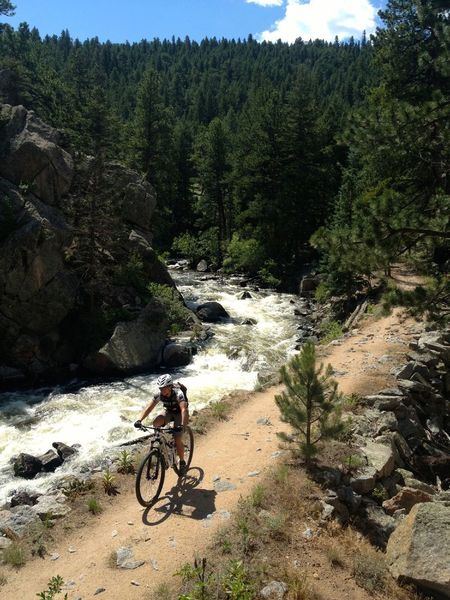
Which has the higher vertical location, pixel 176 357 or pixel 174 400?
pixel 174 400

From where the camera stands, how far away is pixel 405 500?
30.5 feet

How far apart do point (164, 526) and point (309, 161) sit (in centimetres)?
3594

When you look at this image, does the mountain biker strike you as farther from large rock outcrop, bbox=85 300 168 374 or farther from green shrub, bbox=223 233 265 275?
Result: green shrub, bbox=223 233 265 275

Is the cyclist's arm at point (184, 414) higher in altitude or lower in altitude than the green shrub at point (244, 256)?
lower

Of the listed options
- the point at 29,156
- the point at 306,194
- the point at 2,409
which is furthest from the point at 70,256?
the point at 306,194

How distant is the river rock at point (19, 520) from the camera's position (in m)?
8.93

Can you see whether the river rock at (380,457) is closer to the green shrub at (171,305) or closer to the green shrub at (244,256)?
the green shrub at (171,305)

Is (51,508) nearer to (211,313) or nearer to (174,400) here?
(174,400)

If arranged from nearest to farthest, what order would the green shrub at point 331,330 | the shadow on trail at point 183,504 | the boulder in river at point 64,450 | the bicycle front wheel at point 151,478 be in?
the shadow on trail at point 183,504 → the bicycle front wheel at point 151,478 → the boulder in river at point 64,450 → the green shrub at point 331,330

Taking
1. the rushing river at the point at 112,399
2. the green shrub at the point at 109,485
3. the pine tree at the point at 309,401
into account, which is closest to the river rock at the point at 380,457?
the pine tree at the point at 309,401

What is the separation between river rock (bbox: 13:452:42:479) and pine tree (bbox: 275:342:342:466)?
6.79 meters

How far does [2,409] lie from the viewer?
16.6m

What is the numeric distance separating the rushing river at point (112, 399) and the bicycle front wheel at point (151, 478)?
12.4ft

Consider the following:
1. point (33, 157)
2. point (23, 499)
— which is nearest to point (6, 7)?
point (33, 157)
